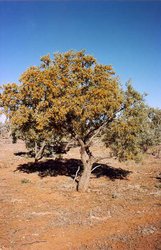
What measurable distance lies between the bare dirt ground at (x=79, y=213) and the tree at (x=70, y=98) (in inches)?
132

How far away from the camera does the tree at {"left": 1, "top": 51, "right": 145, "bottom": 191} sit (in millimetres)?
19969

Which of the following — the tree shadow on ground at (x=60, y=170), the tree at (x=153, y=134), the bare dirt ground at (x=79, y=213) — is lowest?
the bare dirt ground at (x=79, y=213)

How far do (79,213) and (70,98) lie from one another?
29.8ft

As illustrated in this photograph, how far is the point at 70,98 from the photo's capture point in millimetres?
20188

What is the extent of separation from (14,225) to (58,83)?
11.5 metres

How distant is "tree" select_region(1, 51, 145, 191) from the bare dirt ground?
132 inches

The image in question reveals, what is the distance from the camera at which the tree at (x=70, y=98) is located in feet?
65.5

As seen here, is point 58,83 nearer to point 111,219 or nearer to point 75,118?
point 75,118

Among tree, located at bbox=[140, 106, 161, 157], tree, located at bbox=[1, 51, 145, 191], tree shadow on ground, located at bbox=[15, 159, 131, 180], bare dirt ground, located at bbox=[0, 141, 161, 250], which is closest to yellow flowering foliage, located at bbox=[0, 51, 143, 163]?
tree, located at bbox=[1, 51, 145, 191]

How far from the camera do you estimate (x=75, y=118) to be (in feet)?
70.9

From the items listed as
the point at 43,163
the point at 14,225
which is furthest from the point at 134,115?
the point at 43,163

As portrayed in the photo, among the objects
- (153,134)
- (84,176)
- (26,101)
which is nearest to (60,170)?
(84,176)

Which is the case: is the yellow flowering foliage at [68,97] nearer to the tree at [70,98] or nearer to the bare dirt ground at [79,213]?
the tree at [70,98]

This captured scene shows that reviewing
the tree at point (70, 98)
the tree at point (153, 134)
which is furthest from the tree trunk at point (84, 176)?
the tree at point (153, 134)
